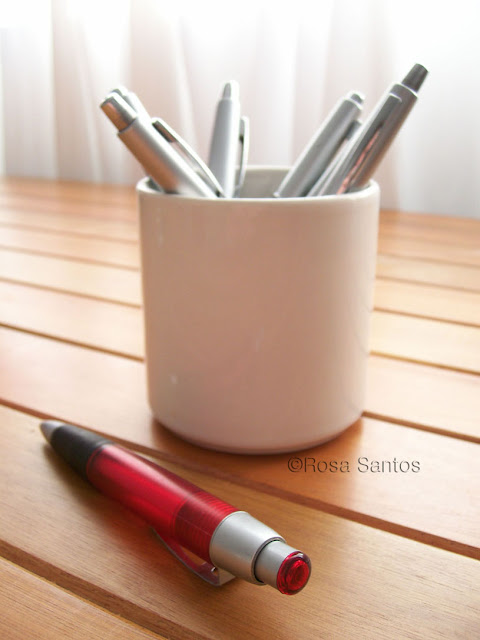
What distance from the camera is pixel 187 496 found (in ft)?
0.87

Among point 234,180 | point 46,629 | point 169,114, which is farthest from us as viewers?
point 169,114

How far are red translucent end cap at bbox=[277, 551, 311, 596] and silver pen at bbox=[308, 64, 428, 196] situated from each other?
0.17 meters

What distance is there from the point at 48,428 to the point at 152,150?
5.3 inches

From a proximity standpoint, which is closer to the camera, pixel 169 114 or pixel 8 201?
pixel 8 201

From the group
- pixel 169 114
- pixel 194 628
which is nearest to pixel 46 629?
pixel 194 628

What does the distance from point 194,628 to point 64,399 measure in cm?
18

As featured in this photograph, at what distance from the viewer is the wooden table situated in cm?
23

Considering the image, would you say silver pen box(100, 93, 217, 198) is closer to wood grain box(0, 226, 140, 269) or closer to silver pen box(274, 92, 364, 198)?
silver pen box(274, 92, 364, 198)

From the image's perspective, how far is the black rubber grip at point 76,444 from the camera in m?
0.30

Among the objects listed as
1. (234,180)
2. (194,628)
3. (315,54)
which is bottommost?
(194,628)

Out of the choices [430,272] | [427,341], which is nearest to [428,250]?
[430,272]

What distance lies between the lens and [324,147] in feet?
1.16

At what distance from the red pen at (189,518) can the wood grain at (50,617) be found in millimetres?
33

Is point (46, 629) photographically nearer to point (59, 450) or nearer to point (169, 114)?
point (59, 450)
